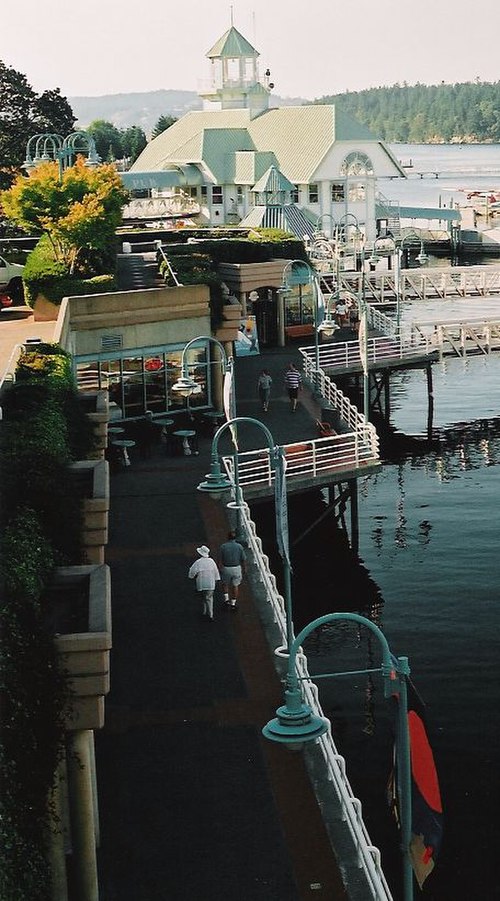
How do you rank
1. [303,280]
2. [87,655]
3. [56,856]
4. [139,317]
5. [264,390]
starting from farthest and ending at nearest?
[303,280] → [264,390] → [139,317] → [87,655] → [56,856]

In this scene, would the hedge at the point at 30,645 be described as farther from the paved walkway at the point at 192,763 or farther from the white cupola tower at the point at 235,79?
the white cupola tower at the point at 235,79

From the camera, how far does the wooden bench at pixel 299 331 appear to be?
5853cm

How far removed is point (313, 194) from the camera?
107250mm

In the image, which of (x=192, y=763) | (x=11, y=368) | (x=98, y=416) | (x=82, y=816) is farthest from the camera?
(x=11, y=368)

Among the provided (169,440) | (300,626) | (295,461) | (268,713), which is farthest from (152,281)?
(268,713)

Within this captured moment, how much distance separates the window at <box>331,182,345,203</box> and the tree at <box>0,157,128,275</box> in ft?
178

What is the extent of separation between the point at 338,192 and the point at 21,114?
85.6 ft

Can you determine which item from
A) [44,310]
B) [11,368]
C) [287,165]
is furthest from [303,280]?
[287,165]

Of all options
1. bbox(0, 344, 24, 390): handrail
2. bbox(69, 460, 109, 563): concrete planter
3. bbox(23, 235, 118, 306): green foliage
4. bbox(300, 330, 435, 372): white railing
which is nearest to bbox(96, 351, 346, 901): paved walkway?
bbox(69, 460, 109, 563): concrete planter

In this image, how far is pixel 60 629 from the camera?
1528cm

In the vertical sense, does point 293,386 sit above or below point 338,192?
below

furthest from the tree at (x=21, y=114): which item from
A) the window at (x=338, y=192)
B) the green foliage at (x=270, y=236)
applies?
the green foliage at (x=270, y=236)

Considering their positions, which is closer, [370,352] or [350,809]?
[350,809]

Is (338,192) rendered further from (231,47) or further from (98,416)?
(98,416)
